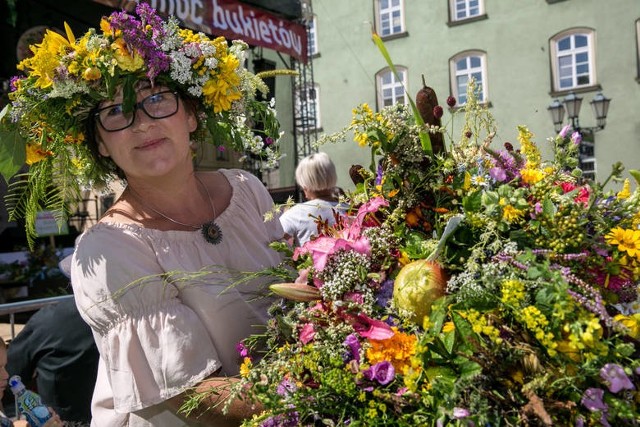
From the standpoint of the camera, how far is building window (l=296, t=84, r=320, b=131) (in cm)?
1312

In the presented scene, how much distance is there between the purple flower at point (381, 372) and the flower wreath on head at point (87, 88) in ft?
2.98

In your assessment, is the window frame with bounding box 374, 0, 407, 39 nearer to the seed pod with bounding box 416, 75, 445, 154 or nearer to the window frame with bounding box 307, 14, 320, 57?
the window frame with bounding box 307, 14, 320, 57

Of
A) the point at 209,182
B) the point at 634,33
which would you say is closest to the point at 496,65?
the point at 634,33

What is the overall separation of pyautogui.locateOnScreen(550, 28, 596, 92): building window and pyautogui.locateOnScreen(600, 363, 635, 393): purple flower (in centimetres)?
1574

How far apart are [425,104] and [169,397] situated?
81cm

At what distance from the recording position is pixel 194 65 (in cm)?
159

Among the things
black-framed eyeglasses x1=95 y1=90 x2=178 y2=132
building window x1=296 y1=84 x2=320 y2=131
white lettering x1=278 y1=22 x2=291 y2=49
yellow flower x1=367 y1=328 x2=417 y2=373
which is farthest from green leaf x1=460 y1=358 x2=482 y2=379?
building window x1=296 y1=84 x2=320 y2=131

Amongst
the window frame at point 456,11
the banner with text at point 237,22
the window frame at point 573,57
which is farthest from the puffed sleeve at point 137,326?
the window frame at point 456,11

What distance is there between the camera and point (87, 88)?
1.50 meters

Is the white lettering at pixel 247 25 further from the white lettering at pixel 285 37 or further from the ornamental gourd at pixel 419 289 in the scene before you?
the ornamental gourd at pixel 419 289

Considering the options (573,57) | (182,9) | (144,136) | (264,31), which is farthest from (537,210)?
(573,57)

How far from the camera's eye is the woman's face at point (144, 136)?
1.50 m

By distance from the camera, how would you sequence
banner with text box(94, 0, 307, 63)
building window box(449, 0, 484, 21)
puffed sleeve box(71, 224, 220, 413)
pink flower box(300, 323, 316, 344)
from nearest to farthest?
pink flower box(300, 323, 316, 344), puffed sleeve box(71, 224, 220, 413), banner with text box(94, 0, 307, 63), building window box(449, 0, 484, 21)

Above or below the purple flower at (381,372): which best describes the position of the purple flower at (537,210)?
above
